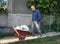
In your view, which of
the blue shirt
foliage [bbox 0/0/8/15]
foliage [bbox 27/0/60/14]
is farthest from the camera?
foliage [bbox 27/0/60/14]

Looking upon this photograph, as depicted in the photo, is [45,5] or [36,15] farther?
[45,5]

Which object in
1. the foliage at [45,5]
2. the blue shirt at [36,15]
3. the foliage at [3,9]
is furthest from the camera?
the foliage at [45,5]

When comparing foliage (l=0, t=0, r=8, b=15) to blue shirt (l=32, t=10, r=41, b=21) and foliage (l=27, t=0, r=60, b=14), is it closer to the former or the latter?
foliage (l=27, t=0, r=60, b=14)

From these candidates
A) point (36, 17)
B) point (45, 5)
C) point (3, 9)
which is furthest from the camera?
point (45, 5)

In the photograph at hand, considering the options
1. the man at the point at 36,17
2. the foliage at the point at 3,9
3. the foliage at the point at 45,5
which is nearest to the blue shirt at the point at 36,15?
the man at the point at 36,17

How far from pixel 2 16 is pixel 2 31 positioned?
2.93 feet

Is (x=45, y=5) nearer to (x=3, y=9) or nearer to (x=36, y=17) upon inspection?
(x=36, y=17)

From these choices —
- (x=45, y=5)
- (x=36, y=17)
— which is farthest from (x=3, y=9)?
(x=45, y=5)

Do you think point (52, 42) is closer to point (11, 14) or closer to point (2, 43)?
point (2, 43)

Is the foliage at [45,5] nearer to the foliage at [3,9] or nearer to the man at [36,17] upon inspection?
the foliage at [3,9]

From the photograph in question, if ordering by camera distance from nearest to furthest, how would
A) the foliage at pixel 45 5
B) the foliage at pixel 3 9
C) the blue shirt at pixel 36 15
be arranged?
the blue shirt at pixel 36 15 < the foliage at pixel 3 9 < the foliage at pixel 45 5

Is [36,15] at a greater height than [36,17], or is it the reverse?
[36,15]

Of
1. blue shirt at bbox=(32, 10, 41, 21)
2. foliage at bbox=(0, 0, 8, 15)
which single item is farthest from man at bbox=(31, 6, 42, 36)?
foliage at bbox=(0, 0, 8, 15)

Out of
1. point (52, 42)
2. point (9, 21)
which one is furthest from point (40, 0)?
point (52, 42)
